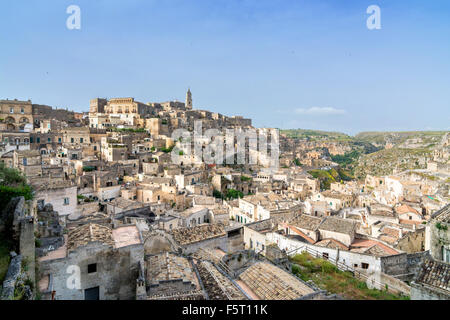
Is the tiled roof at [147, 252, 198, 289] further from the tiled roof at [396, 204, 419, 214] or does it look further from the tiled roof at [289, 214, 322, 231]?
the tiled roof at [396, 204, 419, 214]

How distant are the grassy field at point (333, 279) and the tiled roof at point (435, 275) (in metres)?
2.03

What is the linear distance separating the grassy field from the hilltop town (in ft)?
0.20

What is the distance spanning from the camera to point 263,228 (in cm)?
1977

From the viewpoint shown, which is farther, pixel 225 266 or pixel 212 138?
pixel 212 138

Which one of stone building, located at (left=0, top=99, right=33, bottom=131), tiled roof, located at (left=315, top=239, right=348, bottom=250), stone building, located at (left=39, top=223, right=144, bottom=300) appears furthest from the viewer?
stone building, located at (left=0, top=99, right=33, bottom=131)

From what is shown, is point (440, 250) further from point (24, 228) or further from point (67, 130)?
point (67, 130)

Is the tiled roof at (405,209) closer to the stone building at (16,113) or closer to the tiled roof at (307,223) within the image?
the tiled roof at (307,223)

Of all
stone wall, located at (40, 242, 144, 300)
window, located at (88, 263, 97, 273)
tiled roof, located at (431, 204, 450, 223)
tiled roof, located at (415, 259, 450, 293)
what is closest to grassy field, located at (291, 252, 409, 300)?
tiled roof, located at (415, 259, 450, 293)

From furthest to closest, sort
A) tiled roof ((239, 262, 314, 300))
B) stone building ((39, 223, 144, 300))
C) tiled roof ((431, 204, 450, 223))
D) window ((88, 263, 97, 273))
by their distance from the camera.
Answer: tiled roof ((431, 204, 450, 223)) → window ((88, 263, 97, 273)) → stone building ((39, 223, 144, 300)) → tiled roof ((239, 262, 314, 300))

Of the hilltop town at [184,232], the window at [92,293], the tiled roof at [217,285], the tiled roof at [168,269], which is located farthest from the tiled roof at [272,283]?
the window at [92,293]

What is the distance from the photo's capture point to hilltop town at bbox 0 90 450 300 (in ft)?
28.6

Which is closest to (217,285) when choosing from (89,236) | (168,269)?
(168,269)
